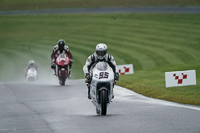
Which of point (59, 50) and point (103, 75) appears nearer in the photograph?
point (103, 75)

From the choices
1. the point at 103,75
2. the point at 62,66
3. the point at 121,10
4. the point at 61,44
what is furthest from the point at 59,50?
the point at 121,10

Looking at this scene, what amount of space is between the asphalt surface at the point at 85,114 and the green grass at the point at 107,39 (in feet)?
25.9

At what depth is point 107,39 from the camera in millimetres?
46812

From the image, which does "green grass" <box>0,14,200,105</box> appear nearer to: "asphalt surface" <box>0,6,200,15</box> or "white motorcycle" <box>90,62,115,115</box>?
"asphalt surface" <box>0,6,200,15</box>

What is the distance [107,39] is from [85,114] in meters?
32.7

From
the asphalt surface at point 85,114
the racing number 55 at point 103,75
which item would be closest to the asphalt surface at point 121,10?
the asphalt surface at point 85,114

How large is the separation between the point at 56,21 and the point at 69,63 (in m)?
32.4

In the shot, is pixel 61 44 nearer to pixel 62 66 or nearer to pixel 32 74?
pixel 62 66

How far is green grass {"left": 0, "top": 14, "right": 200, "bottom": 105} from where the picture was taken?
37844 mm

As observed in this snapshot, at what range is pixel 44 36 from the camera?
51.1 metres

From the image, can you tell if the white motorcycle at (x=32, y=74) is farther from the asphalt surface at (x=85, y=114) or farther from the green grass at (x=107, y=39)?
the asphalt surface at (x=85, y=114)

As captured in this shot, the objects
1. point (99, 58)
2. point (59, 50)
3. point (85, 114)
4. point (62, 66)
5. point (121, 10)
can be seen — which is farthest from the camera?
point (121, 10)

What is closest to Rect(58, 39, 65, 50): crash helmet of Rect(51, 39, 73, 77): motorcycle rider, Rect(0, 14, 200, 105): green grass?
Rect(51, 39, 73, 77): motorcycle rider

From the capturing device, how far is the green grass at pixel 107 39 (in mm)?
37844
